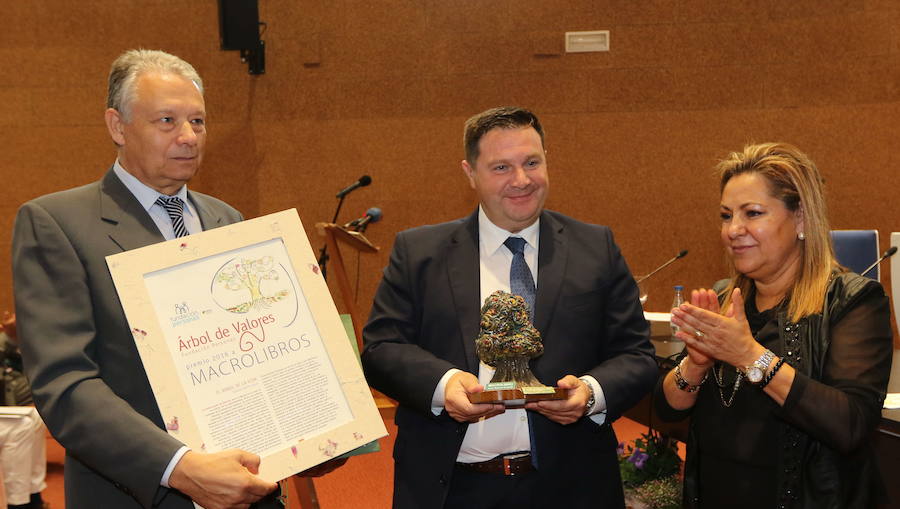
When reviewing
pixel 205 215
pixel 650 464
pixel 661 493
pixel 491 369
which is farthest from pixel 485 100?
pixel 205 215

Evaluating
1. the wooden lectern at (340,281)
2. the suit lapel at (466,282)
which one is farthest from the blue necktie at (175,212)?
the wooden lectern at (340,281)

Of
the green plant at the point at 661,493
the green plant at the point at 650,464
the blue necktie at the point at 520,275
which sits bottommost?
the green plant at the point at 661,493

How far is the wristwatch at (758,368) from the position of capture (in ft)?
6.49

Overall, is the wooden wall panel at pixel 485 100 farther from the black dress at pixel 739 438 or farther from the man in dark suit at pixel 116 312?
the man in dark suit at pixel 116 312

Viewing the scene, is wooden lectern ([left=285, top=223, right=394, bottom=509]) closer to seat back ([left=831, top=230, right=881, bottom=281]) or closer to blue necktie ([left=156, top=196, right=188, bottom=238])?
blue necktie ([left=156, top=196, right=188, bottom=238])

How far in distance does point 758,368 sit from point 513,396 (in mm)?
631

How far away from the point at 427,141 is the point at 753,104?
2.67m

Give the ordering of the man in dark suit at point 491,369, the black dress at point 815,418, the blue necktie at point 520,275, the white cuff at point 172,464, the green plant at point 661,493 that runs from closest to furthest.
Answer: the white cuff at point 172,464 → the black dress at point 815,418 → the man in dark suit at point 491,369 → the blue necktie at point 520,275 → the green plant at point 661,493

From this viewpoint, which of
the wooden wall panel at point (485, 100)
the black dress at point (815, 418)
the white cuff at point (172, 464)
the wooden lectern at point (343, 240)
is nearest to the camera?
the white cuff at point (172, 464)

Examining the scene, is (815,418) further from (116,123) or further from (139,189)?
(116,123)

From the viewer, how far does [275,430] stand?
1.76 metres

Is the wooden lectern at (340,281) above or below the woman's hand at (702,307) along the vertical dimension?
below

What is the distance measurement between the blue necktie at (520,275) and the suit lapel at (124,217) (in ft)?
3.02

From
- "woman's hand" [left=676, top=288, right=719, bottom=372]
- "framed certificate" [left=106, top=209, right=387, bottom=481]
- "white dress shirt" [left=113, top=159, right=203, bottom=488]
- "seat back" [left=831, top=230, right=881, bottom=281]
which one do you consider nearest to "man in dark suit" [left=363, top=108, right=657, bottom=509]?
"woman's hand" [left=676, top=288, right=719, bottom=372]
